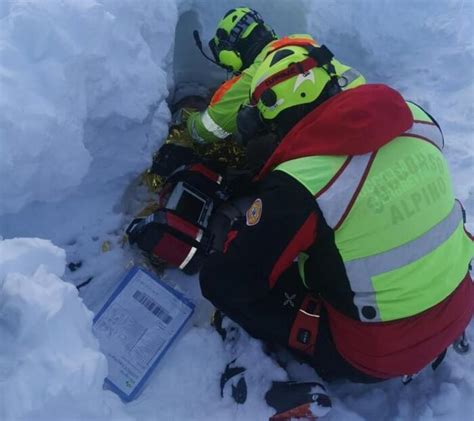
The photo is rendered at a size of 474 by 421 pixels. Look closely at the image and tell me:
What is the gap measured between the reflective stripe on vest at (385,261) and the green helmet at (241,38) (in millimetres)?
1436

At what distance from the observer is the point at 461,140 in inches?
119

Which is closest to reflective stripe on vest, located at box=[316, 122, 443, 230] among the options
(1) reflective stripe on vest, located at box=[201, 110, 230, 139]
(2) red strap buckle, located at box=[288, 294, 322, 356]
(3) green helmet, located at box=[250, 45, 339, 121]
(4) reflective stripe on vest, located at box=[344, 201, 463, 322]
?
(4) reflective stripe on vest, located at box=[344, 201, 463, 322]

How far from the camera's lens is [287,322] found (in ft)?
7.21

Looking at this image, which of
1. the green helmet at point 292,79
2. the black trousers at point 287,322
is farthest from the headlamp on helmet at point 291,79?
the black trousers at point 287,322

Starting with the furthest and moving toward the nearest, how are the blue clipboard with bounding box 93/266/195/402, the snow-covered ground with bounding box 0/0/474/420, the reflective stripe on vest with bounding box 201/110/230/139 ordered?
1. the reflective stripe on vest with bounding box 201/110/230/139
2. the blue clipboard with bounding box 93/266/195/402
3. the snow-covered ground with bounding box 0/0/474/420

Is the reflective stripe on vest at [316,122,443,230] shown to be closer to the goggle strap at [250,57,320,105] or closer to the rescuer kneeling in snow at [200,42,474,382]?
the rescuer kneeling in snow at [200,42,474,382]

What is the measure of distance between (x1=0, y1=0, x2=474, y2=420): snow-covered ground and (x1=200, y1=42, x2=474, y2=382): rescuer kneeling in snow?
315mm

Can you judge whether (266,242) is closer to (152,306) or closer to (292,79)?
(292,79)

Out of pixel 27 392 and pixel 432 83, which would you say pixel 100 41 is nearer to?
pixel 27 392

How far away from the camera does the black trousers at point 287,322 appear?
84.7 inches

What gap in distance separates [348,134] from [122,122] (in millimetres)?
1225

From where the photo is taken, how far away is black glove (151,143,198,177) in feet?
9.55

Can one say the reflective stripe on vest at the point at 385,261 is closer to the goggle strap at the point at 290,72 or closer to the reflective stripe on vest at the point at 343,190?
the reflective stripe on vest at the point at 343,190

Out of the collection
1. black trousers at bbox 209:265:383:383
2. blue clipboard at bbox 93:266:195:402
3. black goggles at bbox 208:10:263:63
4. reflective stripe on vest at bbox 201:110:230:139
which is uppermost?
black goggles at bbox 208:10:263:63
